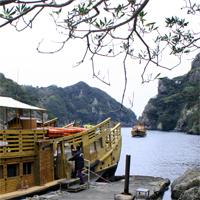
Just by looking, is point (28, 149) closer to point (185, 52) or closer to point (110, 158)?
point (110, 158)

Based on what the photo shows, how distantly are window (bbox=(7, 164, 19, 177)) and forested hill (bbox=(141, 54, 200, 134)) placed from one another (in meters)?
104

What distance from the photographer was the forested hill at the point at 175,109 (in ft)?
449

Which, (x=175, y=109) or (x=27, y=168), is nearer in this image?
(x=27, y=168)

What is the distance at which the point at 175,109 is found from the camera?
536ft

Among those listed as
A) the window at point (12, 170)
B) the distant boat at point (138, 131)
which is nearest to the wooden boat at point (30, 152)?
the window at point (12, 170)

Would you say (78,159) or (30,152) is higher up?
(30,152)

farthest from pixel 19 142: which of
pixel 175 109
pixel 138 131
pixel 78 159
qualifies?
pixel 175 109

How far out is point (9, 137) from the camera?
17.7 m

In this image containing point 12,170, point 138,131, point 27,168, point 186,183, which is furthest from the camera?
point 138,131

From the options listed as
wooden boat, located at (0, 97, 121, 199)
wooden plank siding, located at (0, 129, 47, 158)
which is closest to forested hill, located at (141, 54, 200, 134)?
wooden boat, located at (0, 97, 121, 199)

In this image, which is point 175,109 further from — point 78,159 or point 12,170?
point 12,170

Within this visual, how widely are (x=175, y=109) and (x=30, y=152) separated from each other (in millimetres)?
147401

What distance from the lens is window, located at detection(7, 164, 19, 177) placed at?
18.0 meters

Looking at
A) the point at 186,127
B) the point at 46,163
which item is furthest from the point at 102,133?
the point at 186,127
